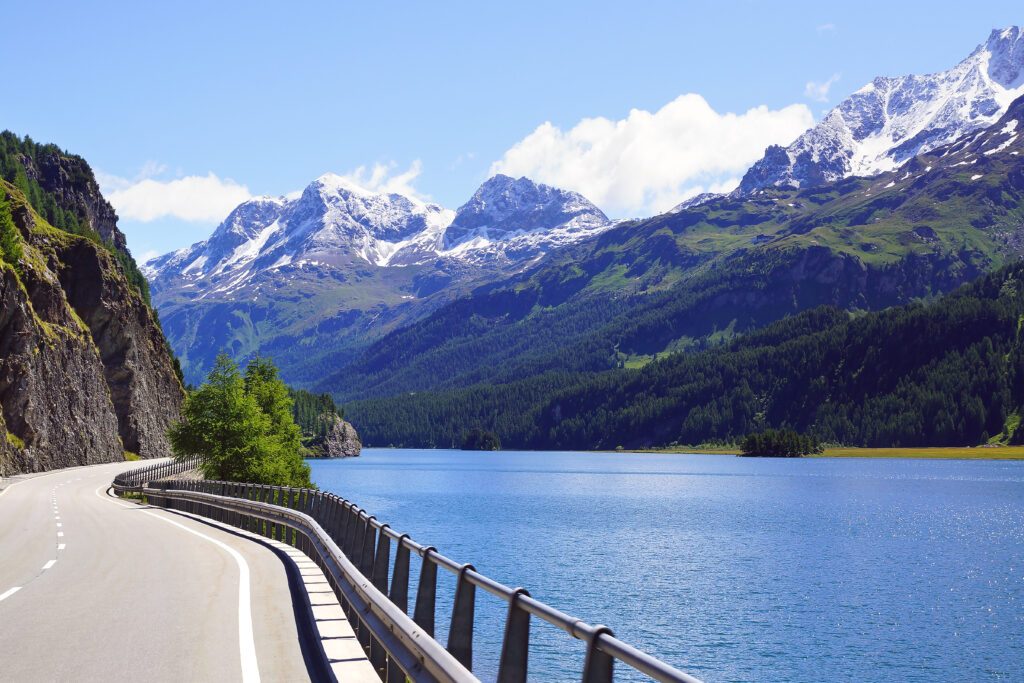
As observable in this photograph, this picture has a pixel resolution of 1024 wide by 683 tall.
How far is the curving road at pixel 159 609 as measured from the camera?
12164mm

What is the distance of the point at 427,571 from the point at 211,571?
1269 centimetres

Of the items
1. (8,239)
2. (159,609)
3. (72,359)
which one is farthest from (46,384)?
(159,609)

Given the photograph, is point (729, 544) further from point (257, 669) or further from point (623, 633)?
point (257, 669)

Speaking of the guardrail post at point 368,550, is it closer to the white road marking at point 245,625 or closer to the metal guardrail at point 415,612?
the metal guardrail at point 415,612

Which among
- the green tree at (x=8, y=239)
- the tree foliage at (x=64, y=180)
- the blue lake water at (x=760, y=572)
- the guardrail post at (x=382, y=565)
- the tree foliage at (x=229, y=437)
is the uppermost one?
the tree foliage at (x=64, y=180)

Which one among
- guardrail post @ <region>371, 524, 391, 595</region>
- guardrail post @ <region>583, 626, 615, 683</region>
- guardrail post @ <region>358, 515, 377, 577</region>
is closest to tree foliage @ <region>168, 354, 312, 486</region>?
guardrail post @ <region>358, 515, 377, 577</region>

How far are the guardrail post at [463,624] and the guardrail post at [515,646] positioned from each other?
1782mm

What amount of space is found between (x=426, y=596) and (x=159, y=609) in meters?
7.20

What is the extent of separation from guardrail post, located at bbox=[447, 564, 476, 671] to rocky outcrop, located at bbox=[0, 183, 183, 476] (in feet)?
242

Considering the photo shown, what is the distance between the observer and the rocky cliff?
7750 centimetres

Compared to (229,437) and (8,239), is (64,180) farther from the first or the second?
(229,437)

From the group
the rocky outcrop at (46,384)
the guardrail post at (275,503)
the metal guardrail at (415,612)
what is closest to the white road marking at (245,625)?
the metal guardrail at (415,612)

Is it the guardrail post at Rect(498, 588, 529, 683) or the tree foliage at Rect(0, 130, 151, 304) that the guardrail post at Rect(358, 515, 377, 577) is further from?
the tree foliage at Rect(0, 130, 151, 304)

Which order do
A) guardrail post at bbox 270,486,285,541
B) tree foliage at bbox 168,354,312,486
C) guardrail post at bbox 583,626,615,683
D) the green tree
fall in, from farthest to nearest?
the green tree < tree foliage at bbox 168,354,312,486 < guardrail post at bbox 270,486,285,541 < guardrail post at bbox 583,626,615,683
